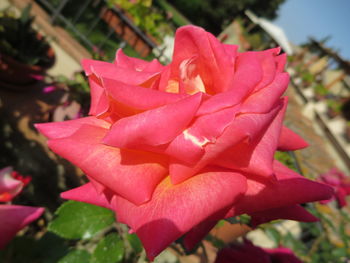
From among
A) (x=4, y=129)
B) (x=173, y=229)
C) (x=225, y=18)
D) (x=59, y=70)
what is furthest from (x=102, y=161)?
(x=225, y=18)

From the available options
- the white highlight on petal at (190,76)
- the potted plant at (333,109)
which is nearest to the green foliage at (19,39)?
the white highlight on petal at (190,76)

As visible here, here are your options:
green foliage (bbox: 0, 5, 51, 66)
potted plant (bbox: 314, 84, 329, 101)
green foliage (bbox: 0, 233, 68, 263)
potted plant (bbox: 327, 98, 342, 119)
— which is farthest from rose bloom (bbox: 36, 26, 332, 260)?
potted plant (bbox: 314, 84, 329, 101)

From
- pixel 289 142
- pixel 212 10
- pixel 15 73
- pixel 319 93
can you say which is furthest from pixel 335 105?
pixel 289 142

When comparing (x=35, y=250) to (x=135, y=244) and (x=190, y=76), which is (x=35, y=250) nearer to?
(x=135, y=244)

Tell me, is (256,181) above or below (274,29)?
below

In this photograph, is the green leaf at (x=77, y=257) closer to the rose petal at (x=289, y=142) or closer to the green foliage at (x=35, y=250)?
the green foliage at (x=35, y=250)

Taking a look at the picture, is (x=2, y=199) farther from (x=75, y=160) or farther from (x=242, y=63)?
(x=242, y=63)

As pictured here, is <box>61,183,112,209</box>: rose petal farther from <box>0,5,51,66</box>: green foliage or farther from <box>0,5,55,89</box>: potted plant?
<box>0,5,51,66</box>: green foliage

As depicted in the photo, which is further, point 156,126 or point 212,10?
point 212,10
